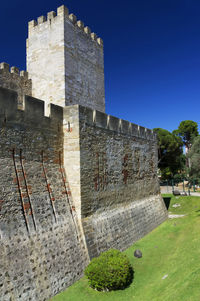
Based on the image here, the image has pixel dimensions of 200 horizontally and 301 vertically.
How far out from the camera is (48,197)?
8.66 m

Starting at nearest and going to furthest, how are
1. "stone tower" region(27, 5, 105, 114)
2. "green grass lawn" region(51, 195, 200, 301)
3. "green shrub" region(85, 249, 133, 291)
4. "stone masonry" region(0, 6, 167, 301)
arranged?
1. "green grass lawn" region(51, 195, 200, 301)
2. "stone masonry" region(0, 6, 167, 301)
3. "green shrub" region(85, 249, 133, 291)
4. "stone tower" region(27, 5, 105, 114)

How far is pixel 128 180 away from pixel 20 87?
8564mm

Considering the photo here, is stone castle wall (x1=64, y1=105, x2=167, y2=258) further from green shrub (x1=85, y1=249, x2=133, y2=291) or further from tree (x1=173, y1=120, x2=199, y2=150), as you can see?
tree (x1=173, y1=120, x2=199, y2=150)

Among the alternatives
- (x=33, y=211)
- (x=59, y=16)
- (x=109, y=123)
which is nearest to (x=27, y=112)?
(x=33, y=211)

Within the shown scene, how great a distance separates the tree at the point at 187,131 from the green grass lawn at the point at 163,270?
2573 centimetres

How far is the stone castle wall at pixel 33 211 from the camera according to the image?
6.75 m

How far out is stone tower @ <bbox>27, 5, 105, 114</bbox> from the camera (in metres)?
13.2

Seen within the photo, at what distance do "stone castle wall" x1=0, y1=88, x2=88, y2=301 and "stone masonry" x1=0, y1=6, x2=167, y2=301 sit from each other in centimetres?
3

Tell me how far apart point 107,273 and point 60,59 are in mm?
11178

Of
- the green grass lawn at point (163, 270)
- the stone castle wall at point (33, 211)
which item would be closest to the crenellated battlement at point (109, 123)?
the stone castle wall at point (33, 211)

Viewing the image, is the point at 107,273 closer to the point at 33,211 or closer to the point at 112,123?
the point at 33,211

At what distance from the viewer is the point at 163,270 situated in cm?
956

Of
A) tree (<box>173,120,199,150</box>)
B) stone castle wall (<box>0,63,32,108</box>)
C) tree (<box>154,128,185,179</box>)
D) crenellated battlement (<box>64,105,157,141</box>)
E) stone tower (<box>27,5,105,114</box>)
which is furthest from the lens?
tree (<box>173,120,199,150</box>)

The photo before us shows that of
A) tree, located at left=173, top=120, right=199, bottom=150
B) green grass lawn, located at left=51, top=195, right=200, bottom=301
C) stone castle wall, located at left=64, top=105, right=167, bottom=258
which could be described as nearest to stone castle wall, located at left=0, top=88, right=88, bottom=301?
stone castle wall, located at left=64, top=105, right=167, bottom=258
